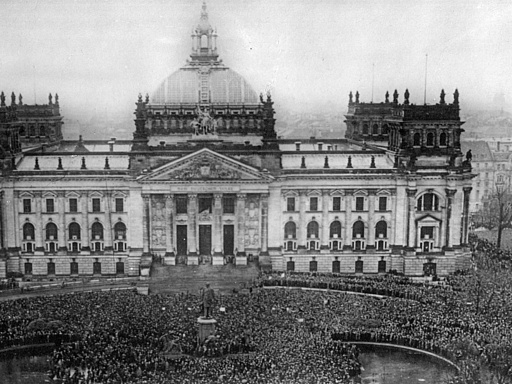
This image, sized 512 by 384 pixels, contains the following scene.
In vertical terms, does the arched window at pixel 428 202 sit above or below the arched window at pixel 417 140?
below

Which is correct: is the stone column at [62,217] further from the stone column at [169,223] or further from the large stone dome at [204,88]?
the large stone dome at [204,88]

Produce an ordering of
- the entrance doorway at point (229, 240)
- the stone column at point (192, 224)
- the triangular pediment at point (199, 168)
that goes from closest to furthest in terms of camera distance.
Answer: the triangular pediment at point (199, 168), the stone column at point (192, 224), the entrance doorway at point (229, 240)

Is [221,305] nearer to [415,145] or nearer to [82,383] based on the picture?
[82,383]

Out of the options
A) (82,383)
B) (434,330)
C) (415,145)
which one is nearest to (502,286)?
(434,330)

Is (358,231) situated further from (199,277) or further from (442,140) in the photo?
(199,277)

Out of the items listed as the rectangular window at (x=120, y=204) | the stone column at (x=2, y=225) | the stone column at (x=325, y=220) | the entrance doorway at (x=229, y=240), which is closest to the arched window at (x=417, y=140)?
the stone column at (x=325, y=220)

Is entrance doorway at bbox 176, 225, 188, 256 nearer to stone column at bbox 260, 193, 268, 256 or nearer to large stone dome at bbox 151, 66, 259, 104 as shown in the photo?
stone column at bbox 260, 193, 268, 256
